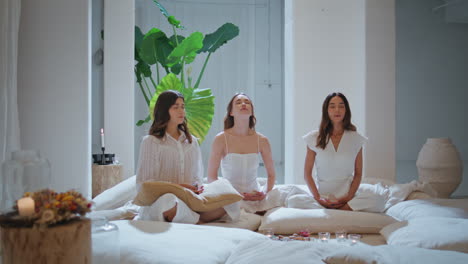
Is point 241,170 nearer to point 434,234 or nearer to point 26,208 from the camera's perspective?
point 434,234

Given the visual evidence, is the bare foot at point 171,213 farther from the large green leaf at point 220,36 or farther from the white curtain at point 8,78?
the large green leaf at point 220,36

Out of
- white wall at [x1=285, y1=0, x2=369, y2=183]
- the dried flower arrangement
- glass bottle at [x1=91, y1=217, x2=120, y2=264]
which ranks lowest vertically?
glass bottle at [x1=91, y1=217, x2=120, y2=264]

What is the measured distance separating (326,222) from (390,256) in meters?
1.39

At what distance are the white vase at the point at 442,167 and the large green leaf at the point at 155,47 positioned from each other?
3013 millimetres

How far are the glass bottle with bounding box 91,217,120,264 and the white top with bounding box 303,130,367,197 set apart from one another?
2.46m

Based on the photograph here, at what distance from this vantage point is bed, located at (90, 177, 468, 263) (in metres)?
1.62

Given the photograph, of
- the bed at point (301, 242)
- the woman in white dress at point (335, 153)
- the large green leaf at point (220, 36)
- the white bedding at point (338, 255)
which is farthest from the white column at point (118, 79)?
the white bedding at point (338, 255)

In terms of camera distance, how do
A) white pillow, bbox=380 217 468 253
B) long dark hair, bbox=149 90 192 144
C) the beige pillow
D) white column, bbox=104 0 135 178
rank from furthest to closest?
1. white column, bbox=104 0 135 178
2. long dark hair, bbox=149 90 192 144
3. the beige pillow
4. white pillow, bbox=380 217 468 253

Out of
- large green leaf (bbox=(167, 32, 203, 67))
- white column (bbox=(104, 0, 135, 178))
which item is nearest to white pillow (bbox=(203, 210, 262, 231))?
white column (bbox=(104, 0, 135, 178))

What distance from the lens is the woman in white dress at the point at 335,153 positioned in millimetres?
3572

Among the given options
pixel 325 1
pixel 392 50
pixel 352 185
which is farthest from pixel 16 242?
pixel 325 1

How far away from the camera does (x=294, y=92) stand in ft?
16.6

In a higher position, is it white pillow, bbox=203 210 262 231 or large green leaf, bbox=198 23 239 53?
large green leaf, bbox=198 23 239 53

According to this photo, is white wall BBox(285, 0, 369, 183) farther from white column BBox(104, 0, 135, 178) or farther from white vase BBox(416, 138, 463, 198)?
white column BBox(104, 0, 135, 178)
